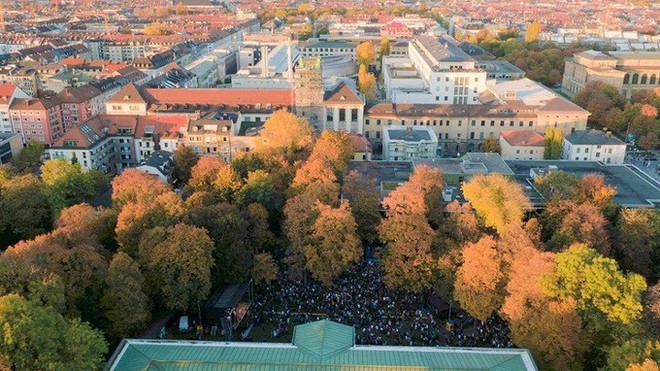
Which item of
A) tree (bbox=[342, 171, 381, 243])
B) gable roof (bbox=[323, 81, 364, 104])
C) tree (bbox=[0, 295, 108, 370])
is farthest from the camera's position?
gable roof (bbox=[323, 81, 364, 104])

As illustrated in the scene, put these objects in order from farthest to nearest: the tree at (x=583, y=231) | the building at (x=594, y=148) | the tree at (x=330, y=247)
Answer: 1. the building at (x=594, y=148)
2. the tree at (x=330, y=247)
3. the tree at (x=583, y=231)

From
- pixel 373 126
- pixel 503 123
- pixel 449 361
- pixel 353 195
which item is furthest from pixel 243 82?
pixel 449 361

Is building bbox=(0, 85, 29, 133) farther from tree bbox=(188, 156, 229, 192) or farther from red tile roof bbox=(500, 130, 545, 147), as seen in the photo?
red tile roof bbox=(500, 130, 545, 147)

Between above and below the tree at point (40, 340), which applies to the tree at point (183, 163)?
below

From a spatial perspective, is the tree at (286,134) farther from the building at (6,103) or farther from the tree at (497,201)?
the building at (6,103)

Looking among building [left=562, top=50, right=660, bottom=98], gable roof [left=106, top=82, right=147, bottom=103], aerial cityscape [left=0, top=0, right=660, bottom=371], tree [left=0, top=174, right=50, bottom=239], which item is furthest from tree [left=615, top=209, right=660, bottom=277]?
building [left=562, top=50, right=660, bottom=98]

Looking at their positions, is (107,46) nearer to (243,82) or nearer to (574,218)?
(243,82)

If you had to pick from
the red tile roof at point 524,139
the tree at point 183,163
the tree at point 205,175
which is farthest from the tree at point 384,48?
the tree at point 205,175
